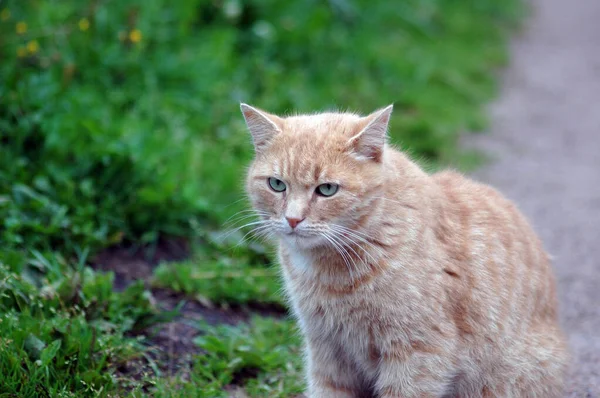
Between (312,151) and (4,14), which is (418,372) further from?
(4,14)

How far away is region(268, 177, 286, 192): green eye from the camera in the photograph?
3.13 metres

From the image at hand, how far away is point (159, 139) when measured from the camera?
5.07m

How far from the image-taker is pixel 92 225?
437 cm

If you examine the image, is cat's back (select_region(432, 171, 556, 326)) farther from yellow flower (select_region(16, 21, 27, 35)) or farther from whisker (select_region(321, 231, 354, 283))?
yellow flower (select_region(16, 21, 27, 35))

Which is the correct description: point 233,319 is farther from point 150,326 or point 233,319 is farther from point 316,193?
A: point 316,193

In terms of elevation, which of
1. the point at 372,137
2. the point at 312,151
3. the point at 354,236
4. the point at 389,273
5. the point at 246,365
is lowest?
the point at 246,365

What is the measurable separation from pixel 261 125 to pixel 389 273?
0.77m

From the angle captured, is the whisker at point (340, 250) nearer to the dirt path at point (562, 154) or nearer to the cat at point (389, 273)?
the cat at point (389, 273)

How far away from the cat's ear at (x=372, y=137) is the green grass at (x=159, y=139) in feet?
3.89

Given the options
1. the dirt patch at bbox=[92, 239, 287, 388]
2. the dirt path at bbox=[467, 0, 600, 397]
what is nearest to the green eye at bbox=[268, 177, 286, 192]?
the dirt patch at bbox=[92, 239, 287, 388]

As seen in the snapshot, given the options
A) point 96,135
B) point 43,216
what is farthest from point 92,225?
point 96,135

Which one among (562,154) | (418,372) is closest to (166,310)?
(418,372)

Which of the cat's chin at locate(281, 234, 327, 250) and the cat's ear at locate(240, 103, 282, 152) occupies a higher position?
the cat's ear at locate(240, 103, 282, 152)

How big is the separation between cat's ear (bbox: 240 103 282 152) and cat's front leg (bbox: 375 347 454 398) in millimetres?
953
